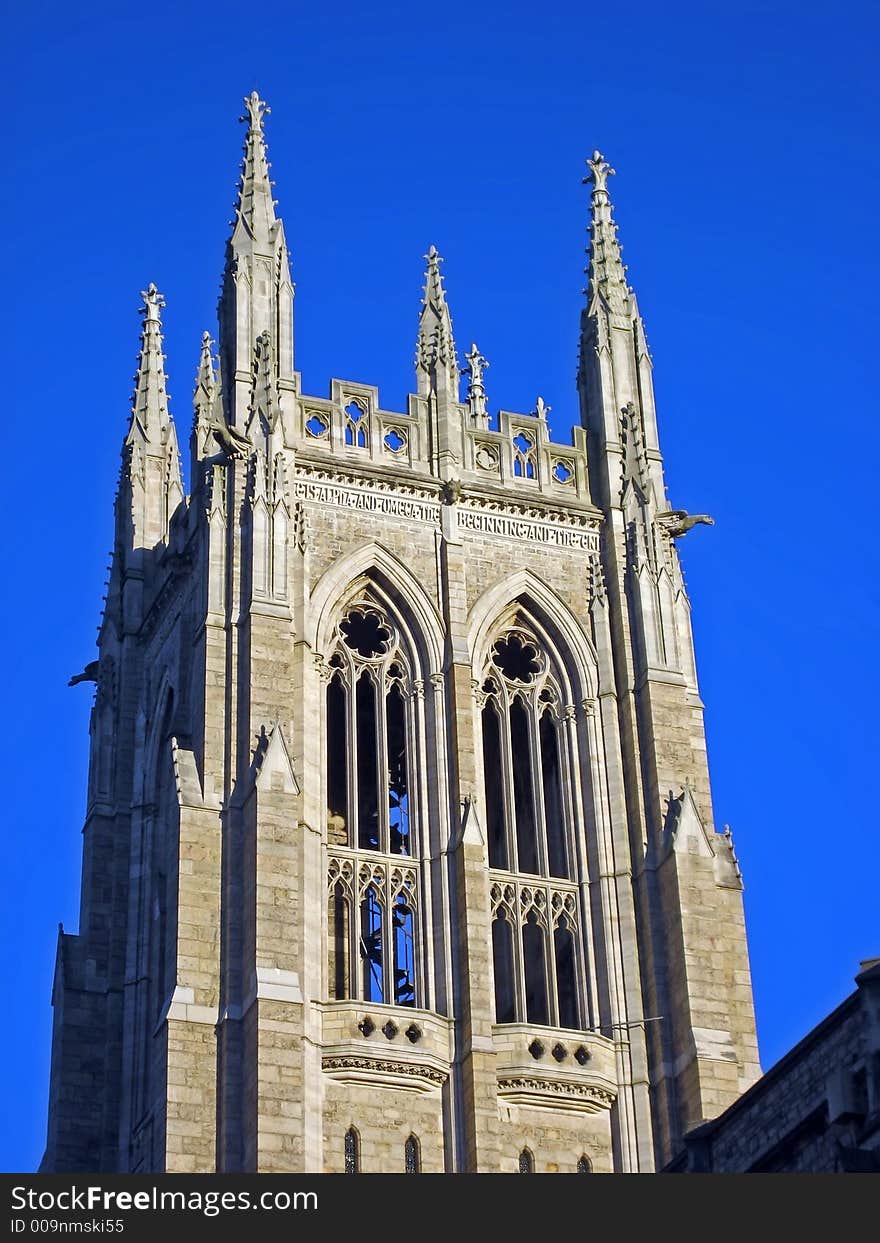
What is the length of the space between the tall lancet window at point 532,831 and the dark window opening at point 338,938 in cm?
271

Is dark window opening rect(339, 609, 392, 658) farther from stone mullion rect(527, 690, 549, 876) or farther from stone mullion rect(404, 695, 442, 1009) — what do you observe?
stone mullion rect(527, 690, 549, 876)

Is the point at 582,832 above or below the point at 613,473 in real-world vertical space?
below

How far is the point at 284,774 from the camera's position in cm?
4462

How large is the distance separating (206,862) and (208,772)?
64.9 inches

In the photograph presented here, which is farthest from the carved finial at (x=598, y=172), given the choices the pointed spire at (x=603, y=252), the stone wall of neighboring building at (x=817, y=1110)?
the stone wall of neighboring building at (x=817, y=1110)

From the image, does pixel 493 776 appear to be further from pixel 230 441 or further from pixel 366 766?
pixel 230 441

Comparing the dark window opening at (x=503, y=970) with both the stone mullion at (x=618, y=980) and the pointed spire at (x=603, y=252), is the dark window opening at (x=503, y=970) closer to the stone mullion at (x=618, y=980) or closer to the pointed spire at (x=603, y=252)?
the stone mullion at (x=618, y=980)

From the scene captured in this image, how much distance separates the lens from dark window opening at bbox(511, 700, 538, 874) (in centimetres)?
4859

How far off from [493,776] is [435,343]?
8.86 m

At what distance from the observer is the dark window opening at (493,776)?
4866 cm

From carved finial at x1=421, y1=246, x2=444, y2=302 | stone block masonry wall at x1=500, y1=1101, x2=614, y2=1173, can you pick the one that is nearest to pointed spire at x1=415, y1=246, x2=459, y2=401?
carved finial at x1=421, y1=246, x2=444, y2=302

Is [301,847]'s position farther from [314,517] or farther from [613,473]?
[613,473]

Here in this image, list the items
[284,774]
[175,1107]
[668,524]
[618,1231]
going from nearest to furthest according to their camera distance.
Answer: [618,1231], [175,1107], [284,774], [668,524]

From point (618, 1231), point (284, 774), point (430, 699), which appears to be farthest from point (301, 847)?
point (618, 1231)
